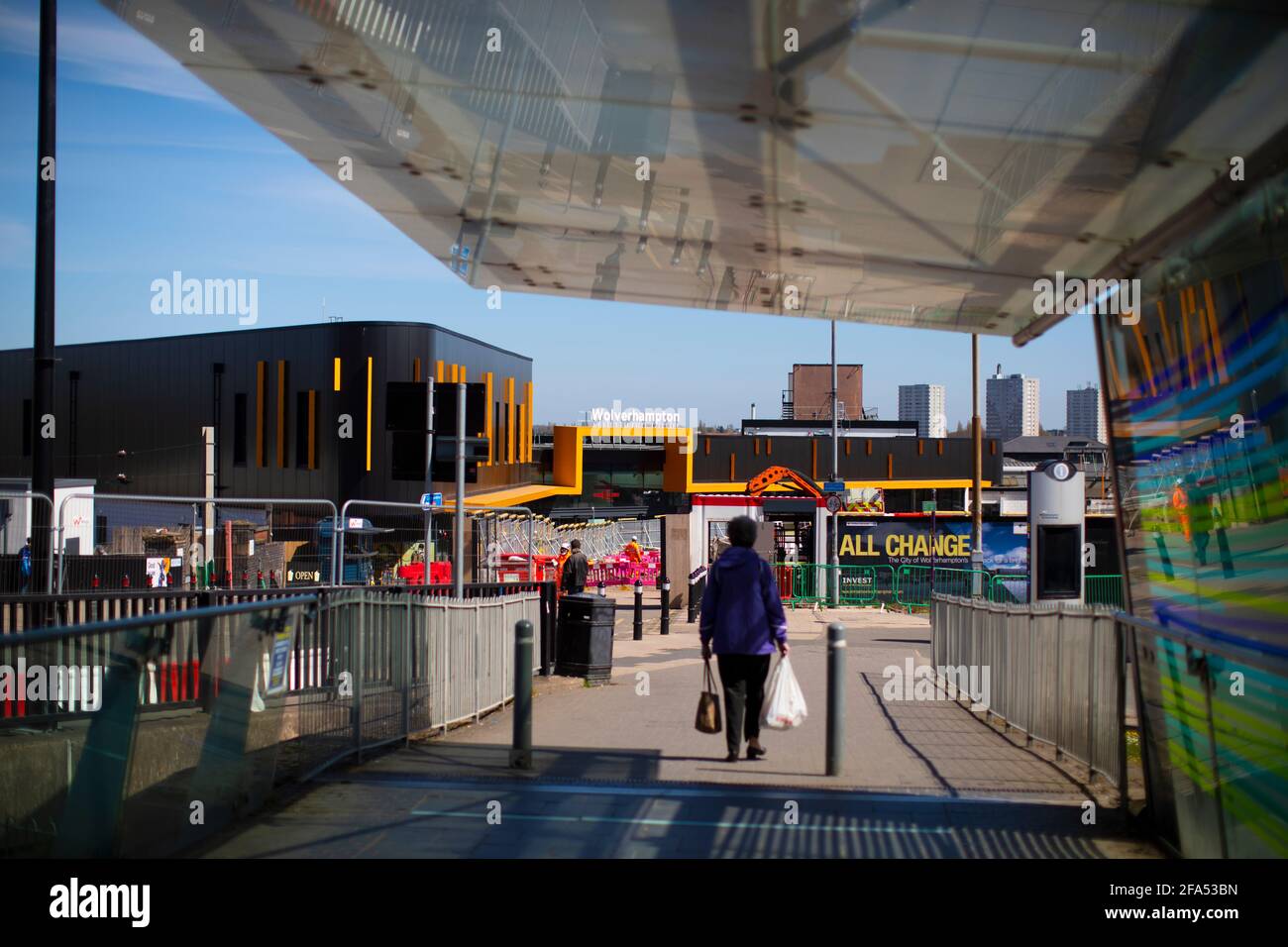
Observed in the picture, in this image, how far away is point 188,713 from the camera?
18.6 feet

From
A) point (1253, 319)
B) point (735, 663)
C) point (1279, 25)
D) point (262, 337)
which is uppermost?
point (262, 337)

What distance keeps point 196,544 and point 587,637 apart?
6.47 metres

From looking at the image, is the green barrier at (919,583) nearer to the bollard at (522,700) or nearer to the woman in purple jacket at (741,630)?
the woman in purple jacket at (741,630)

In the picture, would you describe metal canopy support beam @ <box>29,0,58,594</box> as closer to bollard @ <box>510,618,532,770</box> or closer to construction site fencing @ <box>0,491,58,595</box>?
construction site fencing @ <box>0,491,58,595</box>

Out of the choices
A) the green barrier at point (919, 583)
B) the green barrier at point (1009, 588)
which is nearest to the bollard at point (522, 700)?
the green barrier at point (1009, 588)

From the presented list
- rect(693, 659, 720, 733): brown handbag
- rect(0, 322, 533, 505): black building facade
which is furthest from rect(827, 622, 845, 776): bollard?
rect(0, 322, 533, 505): black building facade

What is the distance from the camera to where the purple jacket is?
777cm

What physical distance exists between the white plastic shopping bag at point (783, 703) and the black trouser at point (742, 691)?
25 cm

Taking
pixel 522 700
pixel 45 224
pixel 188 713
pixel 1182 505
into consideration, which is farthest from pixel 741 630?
pixel 45 224

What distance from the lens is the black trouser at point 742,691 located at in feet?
25.8

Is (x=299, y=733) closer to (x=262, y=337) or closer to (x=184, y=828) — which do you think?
(x=184, y=828)

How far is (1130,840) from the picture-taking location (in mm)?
6133

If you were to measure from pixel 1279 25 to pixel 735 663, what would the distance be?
5018 mm

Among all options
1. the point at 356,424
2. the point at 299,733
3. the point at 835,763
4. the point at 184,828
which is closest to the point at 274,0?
the point at 184,828
